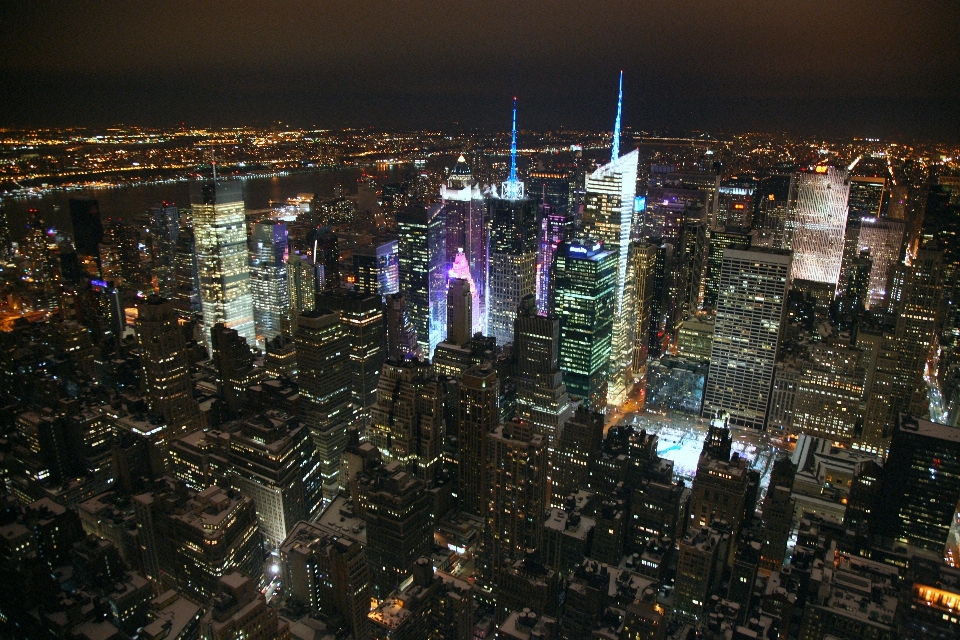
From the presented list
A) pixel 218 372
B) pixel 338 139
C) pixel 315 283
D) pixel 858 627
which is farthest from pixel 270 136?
pixel 858 627

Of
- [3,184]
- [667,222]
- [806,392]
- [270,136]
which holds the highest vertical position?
[270,136]

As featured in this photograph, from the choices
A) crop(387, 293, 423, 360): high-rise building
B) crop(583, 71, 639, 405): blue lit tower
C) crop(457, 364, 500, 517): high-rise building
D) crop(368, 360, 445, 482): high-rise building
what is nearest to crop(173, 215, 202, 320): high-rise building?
crop(387, 293, 423, 360): high-rise building

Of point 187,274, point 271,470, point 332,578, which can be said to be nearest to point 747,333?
point 271,470

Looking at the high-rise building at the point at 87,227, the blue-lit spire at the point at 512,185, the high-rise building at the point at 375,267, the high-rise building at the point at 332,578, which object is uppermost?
the blue-lit spire at the point at 512,185

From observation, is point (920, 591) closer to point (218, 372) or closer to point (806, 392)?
point (806, 392)

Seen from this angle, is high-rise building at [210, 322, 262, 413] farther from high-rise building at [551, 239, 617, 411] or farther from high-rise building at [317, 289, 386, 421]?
high-rise building at [551, 239, 617, 411]

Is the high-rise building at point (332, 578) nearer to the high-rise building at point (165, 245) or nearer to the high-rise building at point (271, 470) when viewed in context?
the high-rise building at point (271, 470)

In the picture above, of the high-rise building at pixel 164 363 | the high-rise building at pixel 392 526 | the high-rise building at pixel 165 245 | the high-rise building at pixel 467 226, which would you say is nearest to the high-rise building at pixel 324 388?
the high-rise building at pixel 164 363
